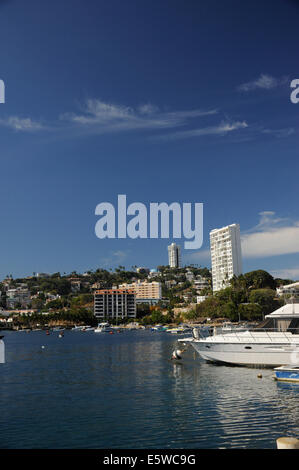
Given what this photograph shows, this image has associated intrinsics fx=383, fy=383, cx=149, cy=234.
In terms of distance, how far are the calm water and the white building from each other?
148838mm

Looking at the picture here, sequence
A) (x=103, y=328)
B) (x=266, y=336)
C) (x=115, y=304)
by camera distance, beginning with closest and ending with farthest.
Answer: (x=266, y=336) < (x=103, y=328) < (x=115, y=304)

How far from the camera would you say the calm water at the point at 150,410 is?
42.7 feet

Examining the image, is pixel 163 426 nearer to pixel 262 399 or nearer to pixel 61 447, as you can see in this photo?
pixel 61 447

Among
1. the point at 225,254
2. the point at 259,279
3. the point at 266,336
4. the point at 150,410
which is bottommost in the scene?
the point at 150,410

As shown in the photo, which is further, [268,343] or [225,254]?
[225,254]

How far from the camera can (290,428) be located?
13.6m

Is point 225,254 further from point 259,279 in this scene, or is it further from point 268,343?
point 268,343

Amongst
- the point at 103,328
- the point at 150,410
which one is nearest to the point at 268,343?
the point at 150,410

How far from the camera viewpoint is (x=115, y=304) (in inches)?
6791

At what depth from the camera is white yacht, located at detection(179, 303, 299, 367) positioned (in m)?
25.4

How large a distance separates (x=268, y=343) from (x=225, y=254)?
513ft

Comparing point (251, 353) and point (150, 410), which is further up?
point (251, 353)

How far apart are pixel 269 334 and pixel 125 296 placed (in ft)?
491

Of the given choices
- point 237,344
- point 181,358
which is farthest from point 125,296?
point 237,344
